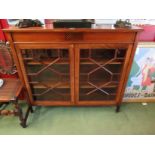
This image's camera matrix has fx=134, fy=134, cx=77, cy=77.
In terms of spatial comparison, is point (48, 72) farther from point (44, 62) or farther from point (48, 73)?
point (44, 62)

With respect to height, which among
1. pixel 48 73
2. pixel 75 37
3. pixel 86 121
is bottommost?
pixel 86 121

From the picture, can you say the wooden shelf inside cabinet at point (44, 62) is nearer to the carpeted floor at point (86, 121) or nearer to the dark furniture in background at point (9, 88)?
the dark furniture in background at point (9, 88)

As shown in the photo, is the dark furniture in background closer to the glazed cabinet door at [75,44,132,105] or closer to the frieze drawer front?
the frieze drawer front

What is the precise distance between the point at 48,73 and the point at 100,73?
0.63 meters

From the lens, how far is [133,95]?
2.03m

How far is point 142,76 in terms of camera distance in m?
1.89

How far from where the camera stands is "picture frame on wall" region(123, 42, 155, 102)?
172cm

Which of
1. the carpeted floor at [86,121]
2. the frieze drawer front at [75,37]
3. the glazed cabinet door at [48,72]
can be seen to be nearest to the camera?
the frieze drawer front at [75,37]

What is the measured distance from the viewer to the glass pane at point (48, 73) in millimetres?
1443

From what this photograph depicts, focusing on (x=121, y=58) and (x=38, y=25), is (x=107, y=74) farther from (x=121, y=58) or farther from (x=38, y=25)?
(x=38, y=25)

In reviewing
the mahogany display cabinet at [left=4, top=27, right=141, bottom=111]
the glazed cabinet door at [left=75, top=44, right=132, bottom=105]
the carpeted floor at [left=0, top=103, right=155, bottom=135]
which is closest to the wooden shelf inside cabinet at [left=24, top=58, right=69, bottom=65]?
the mahogany display cabinet at [left=4, top=27, right=141, bottom=111]

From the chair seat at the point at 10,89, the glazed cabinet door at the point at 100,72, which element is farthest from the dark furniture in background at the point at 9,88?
the glazed cabinet door at the point at 100,72

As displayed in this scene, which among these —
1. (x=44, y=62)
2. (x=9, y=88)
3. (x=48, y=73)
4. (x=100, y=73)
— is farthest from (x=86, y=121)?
(x=9, y=88)
